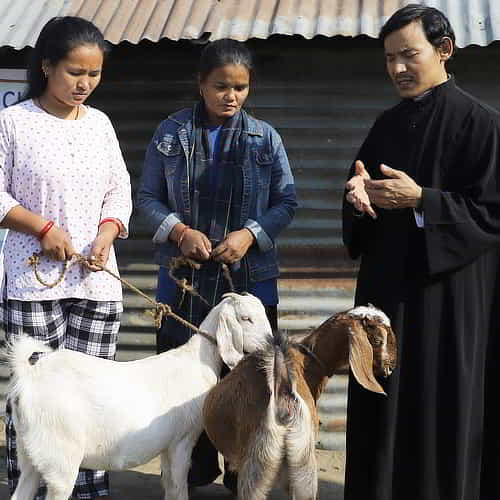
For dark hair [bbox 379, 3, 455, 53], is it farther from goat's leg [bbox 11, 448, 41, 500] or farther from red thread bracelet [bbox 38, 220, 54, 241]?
goat's leg [bbox 11, 448, 41, 500]

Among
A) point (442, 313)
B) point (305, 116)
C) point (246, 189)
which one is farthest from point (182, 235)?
point (305, 116)

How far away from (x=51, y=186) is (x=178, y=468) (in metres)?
1.42

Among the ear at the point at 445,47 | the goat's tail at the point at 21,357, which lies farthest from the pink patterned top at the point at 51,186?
the ear at the point at 445,47

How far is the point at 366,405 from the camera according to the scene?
3637 mm

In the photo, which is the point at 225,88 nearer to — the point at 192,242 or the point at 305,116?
the point at 192,242

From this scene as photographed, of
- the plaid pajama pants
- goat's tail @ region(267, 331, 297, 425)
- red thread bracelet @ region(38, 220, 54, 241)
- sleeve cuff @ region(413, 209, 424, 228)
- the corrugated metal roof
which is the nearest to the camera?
goat's tail @ region(267, 331, 297, 425)

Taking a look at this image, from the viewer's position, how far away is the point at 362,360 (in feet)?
11.1

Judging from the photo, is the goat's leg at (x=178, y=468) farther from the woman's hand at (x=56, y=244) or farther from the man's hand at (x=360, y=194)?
the man's hand at (x=360, y=194)

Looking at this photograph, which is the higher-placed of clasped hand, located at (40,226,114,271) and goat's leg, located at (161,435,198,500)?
clasped hand, located at (40,226,114,271)

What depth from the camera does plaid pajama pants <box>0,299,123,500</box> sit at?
149 inches

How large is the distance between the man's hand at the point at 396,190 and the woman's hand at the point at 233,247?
841 millimetres

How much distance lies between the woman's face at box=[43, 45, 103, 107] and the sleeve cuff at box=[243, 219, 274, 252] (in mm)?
997

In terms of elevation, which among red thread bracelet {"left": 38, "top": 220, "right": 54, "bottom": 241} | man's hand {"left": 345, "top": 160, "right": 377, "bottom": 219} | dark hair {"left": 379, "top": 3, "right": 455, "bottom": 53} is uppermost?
dark hair {"left": 379, "top": 3, "right": 455, "bottom": 53}

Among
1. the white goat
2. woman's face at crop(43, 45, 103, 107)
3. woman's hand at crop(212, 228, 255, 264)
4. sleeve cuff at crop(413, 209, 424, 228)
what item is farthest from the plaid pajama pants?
sleeve cuff at crop(413, 209, 424, 228)
